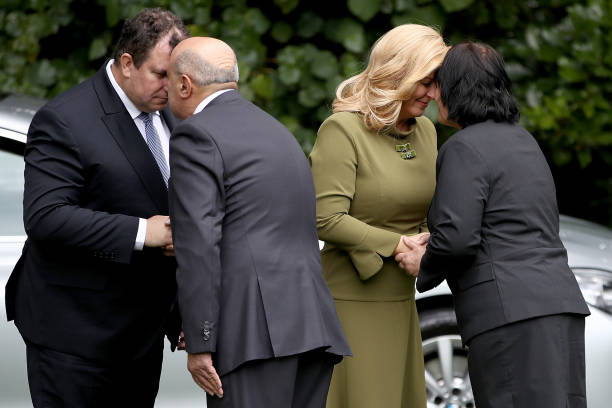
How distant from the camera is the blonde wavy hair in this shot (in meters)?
3.64

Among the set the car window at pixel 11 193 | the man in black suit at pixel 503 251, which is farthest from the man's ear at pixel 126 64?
the car window at pixel 11 193

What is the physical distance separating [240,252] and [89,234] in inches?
20.5

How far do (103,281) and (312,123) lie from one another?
2.97 m

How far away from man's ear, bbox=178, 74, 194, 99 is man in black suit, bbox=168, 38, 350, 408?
0.02 metres

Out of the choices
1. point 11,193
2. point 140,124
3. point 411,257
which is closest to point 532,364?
point 411,257

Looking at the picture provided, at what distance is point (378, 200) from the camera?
371cm

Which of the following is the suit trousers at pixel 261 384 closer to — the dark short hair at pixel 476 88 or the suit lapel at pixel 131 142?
the suit lapel at pixel 131 142

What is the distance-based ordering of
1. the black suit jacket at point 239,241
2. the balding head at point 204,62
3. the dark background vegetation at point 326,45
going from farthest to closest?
the dark background vegetation at point 326,45 → the balding head at point 204,62 → the black suit jacket at point 239,241

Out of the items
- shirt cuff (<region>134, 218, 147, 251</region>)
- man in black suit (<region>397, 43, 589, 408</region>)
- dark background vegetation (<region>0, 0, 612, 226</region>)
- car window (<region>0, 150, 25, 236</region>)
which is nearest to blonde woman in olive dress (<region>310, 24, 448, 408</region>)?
man in black suit (<region>397, 43, 589, 408</region>)

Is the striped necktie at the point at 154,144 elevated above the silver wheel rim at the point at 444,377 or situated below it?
above

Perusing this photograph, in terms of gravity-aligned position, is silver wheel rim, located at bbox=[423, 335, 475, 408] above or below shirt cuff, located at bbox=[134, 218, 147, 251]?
below

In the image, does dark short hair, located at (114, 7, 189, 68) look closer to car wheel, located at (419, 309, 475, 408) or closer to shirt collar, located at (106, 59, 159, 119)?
shirt collar, located at (106, 59, 159, 119)

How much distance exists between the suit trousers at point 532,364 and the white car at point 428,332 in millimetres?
1195

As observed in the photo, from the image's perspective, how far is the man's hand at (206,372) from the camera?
2965 mm
